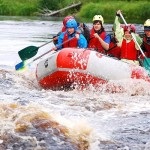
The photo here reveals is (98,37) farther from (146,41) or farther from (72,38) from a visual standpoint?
(146,41)

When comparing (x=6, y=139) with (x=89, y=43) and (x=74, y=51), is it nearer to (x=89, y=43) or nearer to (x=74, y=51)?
(x=74, y=51)

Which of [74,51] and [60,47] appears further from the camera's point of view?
[60,47]

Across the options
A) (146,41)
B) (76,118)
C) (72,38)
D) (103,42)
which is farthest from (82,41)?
(76,118)

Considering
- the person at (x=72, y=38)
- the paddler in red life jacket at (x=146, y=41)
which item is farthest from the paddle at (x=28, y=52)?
the paddler in red life jacket at (x=146, y=41)

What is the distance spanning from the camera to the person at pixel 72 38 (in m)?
9.89

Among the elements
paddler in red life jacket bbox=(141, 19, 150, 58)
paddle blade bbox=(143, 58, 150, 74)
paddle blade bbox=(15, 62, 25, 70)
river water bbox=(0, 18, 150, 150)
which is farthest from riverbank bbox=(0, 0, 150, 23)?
river water bbox=(0, 18, 150, 150)

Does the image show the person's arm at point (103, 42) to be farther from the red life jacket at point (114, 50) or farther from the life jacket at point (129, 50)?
the life jacket at point (129, 50)

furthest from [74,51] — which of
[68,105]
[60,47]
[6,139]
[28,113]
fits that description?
[6,139]

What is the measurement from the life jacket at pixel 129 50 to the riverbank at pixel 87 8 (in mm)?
25468

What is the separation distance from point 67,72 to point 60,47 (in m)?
1.38

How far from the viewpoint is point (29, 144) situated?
5430mm

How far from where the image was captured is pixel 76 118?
6.57 metres

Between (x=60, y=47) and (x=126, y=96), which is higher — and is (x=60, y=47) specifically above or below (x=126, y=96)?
above

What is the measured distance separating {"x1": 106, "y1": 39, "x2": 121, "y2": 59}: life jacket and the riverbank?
82.6ft
